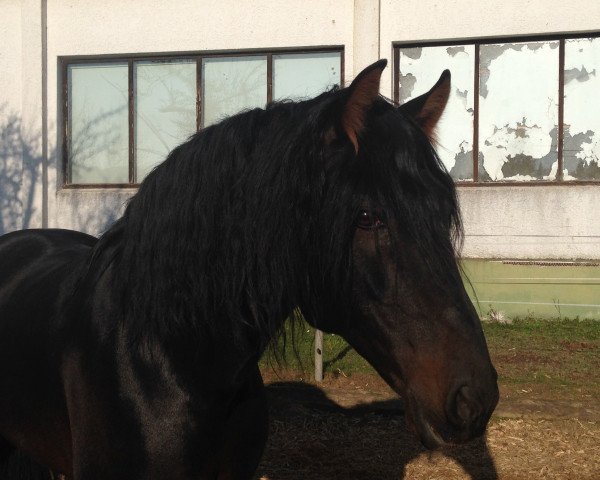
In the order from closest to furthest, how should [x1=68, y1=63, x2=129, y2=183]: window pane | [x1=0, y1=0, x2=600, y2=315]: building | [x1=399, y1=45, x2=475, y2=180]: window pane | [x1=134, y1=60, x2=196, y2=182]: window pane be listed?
1. [x1=0, y1=0, x2=600, y2=315]: building
2. [x1=399, y1=45, x2=475, y2=180]: window pane
3. [x1=134, y1=60, x2=196, y2=182]: window pane
4. [x1=68, y1=63, x2=129, y2=183]: window pane

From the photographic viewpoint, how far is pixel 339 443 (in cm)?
523

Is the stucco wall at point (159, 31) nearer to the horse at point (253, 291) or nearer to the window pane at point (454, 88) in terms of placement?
the window pane at point (454, 88)

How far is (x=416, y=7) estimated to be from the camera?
32.4 ft

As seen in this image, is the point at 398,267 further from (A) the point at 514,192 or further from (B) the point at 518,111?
(B) the point at 518,111

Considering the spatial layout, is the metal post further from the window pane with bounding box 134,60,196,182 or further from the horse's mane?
the window pane with bounding box 134,60,196,182

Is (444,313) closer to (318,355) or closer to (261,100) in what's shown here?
(318,355)

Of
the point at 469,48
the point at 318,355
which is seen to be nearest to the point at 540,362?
the point at 318,355

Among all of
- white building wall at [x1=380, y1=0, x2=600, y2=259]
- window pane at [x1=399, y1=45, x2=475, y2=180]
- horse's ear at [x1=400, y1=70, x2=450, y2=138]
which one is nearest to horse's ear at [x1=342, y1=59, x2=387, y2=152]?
horse's ear at [x1=400, y1=70, x2=450, y2=138]

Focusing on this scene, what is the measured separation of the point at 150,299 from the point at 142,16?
9385 millimetres

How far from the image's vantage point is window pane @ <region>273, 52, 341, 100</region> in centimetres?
1039

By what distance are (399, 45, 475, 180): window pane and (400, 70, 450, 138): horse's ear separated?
7900 millimetres

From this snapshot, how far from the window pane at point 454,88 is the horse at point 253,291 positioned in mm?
8023

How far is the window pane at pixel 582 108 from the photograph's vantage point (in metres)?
9.67

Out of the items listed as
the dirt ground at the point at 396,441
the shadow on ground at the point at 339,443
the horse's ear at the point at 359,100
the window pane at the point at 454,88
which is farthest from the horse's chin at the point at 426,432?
the window pane at the point at 454,88
